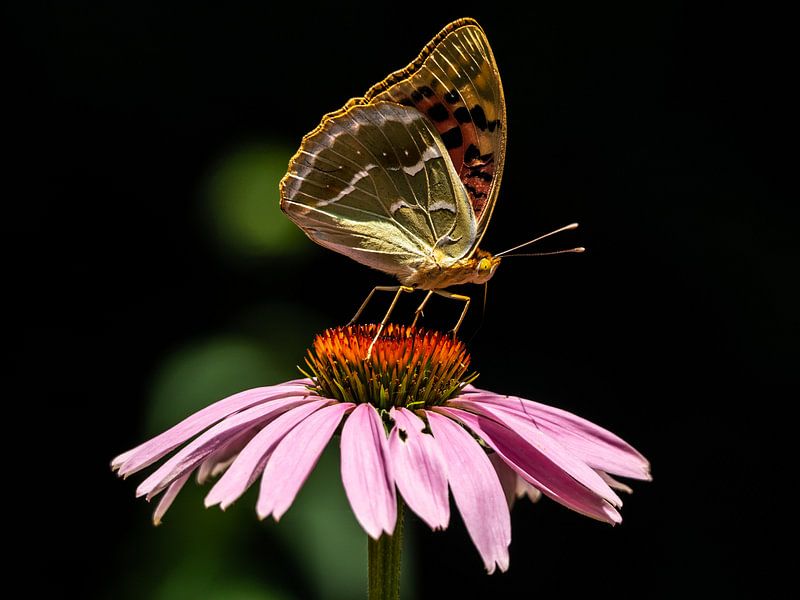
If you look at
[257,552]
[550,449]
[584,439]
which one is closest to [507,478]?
[584,439]

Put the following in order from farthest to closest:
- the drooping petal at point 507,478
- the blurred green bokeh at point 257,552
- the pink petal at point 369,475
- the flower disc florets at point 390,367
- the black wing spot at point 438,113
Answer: the blurred green bokeh at point 257,552
the black wing spot at point 438,113
the drooping petal at point 507,478
the flower disc florets at point 390,367
the pink petal at point 369,475

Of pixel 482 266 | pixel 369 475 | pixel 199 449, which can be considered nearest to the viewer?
pixel 369 475

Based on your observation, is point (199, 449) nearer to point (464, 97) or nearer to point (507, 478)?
point (507, 478)

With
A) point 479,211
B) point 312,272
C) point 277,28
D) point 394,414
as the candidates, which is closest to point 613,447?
point 394,414

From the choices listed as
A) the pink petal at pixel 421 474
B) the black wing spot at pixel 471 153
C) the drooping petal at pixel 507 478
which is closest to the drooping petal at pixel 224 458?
the pink petal at pixel 421 474

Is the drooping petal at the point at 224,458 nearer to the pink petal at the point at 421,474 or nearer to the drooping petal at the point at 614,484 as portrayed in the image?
the pink petal at the point at 421,474

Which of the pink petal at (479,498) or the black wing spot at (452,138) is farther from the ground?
A: the black wing spot at (452,138)

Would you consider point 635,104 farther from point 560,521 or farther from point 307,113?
point 560,521
